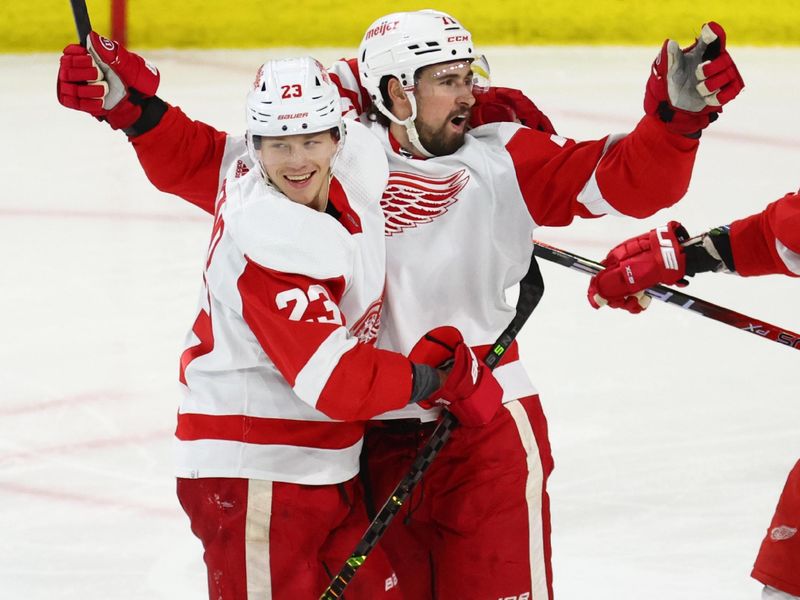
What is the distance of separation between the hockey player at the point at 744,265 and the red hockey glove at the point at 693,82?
0.27m

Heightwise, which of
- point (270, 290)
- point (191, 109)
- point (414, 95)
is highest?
point (191, 109)

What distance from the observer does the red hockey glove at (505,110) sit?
289cm

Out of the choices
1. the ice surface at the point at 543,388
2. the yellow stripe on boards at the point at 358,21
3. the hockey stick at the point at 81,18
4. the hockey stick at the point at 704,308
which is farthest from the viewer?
the yellow stripe on boards at the point at 358,21

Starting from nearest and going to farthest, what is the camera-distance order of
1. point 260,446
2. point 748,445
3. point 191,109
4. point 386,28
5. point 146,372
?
point 260,446, point 386,28, point 748,445, point 146,372, point 191,109

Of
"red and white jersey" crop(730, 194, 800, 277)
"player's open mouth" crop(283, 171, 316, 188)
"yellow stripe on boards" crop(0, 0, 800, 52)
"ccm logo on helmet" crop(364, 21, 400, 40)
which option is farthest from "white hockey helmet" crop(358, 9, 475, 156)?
"yellow stripe on boards" crop(0, 0, 800, 52)

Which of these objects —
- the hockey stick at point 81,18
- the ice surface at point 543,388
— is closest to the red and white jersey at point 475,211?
the hockey stick at point 81,18

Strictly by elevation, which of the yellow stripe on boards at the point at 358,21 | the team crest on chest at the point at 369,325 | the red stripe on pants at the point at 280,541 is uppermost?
the yellow stripe on boards at the point at 358,21

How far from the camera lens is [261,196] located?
8.14 ft

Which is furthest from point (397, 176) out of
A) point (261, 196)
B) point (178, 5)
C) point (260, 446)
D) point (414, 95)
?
point (178, 5)

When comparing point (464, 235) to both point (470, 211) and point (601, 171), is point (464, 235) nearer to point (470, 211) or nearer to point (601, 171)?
point (470, 211)

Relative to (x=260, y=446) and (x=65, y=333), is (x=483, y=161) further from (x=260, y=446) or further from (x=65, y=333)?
(x=65, y=333)

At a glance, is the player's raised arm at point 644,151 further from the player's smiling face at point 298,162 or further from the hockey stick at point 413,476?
the player's smiling face at point 298,162

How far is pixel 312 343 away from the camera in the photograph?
244 cm

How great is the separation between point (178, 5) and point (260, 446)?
4.40 metres
